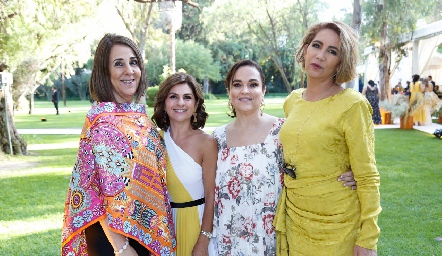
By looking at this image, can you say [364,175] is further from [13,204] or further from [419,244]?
[13,204]

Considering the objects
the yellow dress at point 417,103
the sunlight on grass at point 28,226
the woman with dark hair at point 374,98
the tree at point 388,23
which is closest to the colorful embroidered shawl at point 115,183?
the sunlight on grass at point 28,226

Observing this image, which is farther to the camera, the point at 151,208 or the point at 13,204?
the point at 13,204

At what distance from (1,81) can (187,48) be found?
34188 mm

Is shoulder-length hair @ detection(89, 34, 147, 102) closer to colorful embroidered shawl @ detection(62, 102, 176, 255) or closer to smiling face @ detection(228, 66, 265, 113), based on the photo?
colorful embroidered shawl @ detection(62, 102, 176, 255)

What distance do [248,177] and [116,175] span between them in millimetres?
840

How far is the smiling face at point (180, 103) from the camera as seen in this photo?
288 cm

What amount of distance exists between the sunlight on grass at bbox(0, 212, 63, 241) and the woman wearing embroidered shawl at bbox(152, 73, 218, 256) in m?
3.53


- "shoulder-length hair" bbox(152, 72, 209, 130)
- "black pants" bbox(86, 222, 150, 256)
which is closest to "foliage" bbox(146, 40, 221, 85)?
"shoulder-length hair" bbox(152, 72, 209, 130)

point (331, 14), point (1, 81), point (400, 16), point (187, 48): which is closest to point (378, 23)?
point (400, 16)

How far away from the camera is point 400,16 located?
752 inches

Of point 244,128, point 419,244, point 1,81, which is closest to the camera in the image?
point 244,128

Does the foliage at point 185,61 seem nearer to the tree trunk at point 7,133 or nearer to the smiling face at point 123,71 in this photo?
the tree trunk at point 7,133

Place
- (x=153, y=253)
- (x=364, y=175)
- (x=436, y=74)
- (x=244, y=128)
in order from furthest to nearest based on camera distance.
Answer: (x=436, y=74), (x=244, y=128), (x=153, y=253), (x=364, y=175)

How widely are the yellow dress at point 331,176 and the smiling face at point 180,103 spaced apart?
27.4 inches
